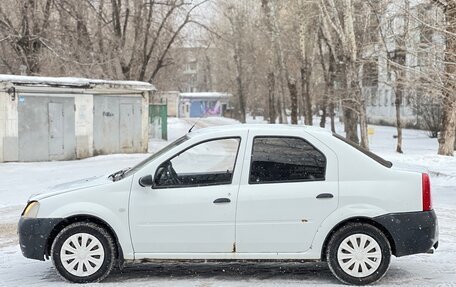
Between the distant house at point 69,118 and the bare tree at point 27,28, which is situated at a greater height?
the bare tree at point 27,28

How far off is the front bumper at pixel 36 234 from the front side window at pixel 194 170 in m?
1.13

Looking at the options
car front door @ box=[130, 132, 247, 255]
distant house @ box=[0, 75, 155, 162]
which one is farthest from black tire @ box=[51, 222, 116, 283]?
distant house @ box=[0, 75, 155, 162]

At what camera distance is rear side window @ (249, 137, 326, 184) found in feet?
18.2

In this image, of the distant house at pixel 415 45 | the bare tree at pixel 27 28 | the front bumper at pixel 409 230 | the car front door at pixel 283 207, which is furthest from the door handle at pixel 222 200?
the bare tree at pixel 27 28

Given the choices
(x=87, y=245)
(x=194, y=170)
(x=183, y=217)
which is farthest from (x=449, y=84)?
(x=87, y=245)

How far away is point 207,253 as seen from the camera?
5.50m

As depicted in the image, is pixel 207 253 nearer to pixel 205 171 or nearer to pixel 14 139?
pixel 205 171

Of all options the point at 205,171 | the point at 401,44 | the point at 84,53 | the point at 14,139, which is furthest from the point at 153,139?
the point at 205,171

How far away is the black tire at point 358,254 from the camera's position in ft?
17.8

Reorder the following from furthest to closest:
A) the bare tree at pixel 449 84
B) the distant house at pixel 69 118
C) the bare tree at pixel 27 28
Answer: the bare tree at pixel 27 28, the distant house at pixel 69 118, the bare tree at pixel 449 84

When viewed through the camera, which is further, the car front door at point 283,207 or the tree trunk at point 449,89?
the tree trunk at point 449,89

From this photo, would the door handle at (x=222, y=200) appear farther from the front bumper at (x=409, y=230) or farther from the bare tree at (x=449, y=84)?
the bare tree at (x=449, y=84)

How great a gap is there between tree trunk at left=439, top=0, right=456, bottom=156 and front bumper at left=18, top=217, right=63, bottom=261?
11.3m

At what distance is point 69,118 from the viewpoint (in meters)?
19.0
